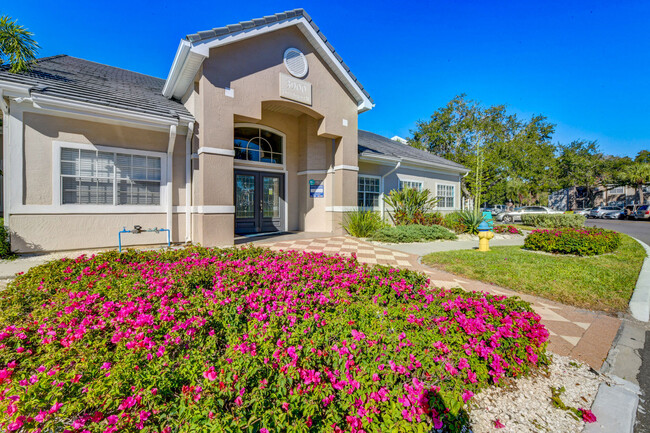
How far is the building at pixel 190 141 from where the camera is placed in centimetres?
582

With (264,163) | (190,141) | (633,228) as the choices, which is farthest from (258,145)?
(633,228)

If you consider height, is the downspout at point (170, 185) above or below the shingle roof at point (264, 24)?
below

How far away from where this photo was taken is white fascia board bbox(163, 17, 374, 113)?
6.55 m

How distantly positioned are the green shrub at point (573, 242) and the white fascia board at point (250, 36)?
6.84 meters

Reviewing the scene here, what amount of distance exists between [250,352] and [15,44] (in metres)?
9.09

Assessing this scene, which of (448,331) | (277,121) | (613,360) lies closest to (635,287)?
(613,360)

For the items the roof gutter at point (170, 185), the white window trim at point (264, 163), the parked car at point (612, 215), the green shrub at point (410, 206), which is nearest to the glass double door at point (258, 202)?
the white window trim at point (264, 163)

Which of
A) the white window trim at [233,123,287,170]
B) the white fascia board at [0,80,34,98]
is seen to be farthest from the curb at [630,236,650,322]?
the white fascia board at [0,80,34,98]

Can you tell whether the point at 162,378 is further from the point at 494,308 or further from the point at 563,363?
the point at 563,363

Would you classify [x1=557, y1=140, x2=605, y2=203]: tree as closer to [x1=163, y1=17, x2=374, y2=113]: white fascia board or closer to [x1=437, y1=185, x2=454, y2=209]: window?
[x1=437, y1=185, x2=454, y2=209]: window

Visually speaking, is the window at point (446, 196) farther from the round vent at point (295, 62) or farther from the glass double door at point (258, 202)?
the round vent at point (295, 62)

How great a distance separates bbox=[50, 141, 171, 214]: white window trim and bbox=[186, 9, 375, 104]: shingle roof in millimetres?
3144

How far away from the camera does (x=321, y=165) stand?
9.98m

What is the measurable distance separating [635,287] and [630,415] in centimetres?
381
